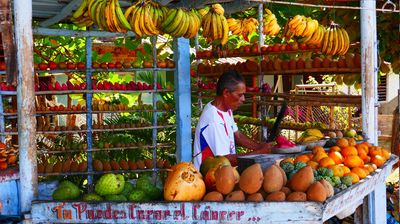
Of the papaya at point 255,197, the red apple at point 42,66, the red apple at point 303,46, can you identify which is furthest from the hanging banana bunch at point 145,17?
the red apple at point 303,46

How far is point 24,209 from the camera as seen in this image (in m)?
2.92

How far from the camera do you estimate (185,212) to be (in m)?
2.72

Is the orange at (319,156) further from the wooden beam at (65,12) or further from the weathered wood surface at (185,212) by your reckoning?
the wooden beam at (65,12)

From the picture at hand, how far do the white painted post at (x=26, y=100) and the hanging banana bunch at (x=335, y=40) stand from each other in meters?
4.48

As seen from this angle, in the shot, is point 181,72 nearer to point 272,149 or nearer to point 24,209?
point 272,149

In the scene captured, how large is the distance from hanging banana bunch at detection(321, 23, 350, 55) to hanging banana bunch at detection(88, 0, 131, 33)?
2860 mm

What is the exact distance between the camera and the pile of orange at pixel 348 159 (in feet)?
12.0

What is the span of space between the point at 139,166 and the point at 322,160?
4302 millimetres

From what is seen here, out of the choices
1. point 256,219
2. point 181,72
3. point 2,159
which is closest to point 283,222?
point 256,219

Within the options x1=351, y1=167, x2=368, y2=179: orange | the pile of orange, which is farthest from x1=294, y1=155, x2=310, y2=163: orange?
x1=351, y1=167, x2=368, y2=179: orange

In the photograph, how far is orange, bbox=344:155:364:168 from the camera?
3.96m

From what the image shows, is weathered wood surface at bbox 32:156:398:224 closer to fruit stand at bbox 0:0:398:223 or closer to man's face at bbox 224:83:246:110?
fruit stand at bbox 0:0:398:223

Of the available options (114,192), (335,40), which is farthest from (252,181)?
(335,40)

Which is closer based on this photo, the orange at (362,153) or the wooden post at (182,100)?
the orange at (362,153)
